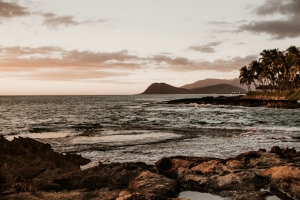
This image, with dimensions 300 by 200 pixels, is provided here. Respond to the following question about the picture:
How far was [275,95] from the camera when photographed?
9662 centimetres

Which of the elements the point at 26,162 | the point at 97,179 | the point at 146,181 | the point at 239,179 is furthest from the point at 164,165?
the point at 26,162

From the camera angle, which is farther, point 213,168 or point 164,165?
point 164,165

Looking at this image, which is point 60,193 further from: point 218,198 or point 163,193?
point 218,198

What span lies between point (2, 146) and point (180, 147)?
9956mm

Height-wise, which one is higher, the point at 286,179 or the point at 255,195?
the point at 286,179

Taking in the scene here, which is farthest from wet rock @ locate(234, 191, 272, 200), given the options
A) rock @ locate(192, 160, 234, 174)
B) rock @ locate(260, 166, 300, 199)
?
rock @ locate(192, 160, 234, 174)

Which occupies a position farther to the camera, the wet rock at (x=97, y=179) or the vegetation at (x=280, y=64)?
the vegetation at (x=280, y=64)

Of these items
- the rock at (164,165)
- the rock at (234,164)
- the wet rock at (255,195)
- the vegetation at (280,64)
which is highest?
the vegetation at (280,64)

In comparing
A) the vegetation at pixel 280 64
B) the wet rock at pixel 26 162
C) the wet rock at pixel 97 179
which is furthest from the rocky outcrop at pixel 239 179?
the vegetation at pixel 280 64

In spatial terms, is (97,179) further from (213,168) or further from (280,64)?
(280,64)

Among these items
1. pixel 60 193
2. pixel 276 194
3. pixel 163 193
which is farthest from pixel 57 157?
pixel 276 194

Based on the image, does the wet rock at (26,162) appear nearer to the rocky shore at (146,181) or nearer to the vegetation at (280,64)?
the rocky shore at (146,181)

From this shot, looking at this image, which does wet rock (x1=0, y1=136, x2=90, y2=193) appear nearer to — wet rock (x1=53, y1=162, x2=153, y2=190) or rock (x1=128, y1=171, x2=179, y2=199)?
wet rock (x1=53, y1=162, x2=153, y2=190)

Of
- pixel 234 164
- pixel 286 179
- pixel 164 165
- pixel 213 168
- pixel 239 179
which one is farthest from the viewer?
pixel 164 165
